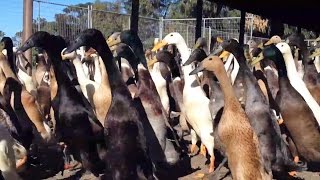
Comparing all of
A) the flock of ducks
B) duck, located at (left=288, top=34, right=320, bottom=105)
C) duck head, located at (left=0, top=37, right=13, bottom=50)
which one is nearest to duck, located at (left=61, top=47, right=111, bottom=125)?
the flock of ducks

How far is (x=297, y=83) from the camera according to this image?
21.5ft

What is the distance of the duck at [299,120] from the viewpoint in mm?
6008

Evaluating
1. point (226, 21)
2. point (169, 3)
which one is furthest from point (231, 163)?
point (169, 3)

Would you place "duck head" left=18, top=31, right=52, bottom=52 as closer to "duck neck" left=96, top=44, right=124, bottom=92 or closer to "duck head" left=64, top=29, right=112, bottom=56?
"duck head" left=64, top=29, right=112, bottom=56

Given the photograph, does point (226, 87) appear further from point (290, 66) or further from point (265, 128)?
point (290, 66)

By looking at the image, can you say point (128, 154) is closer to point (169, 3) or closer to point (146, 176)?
point (146, 176)

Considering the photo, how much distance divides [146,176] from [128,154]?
27 centimetres

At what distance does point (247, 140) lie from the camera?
4742 millimetres

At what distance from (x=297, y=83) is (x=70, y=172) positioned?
9.28 ft

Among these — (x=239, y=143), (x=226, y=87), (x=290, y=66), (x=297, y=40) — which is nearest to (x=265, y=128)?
(x=226, y=87)

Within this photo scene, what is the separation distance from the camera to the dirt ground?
6082 mm

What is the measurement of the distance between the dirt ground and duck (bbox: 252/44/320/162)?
312 mm

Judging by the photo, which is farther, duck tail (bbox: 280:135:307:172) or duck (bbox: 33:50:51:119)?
duck (bbox: 33:50:51:119)

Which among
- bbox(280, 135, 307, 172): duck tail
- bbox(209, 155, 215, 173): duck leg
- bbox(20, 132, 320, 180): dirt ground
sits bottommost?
bbox(20, 132, 320, 180): dirt ground
